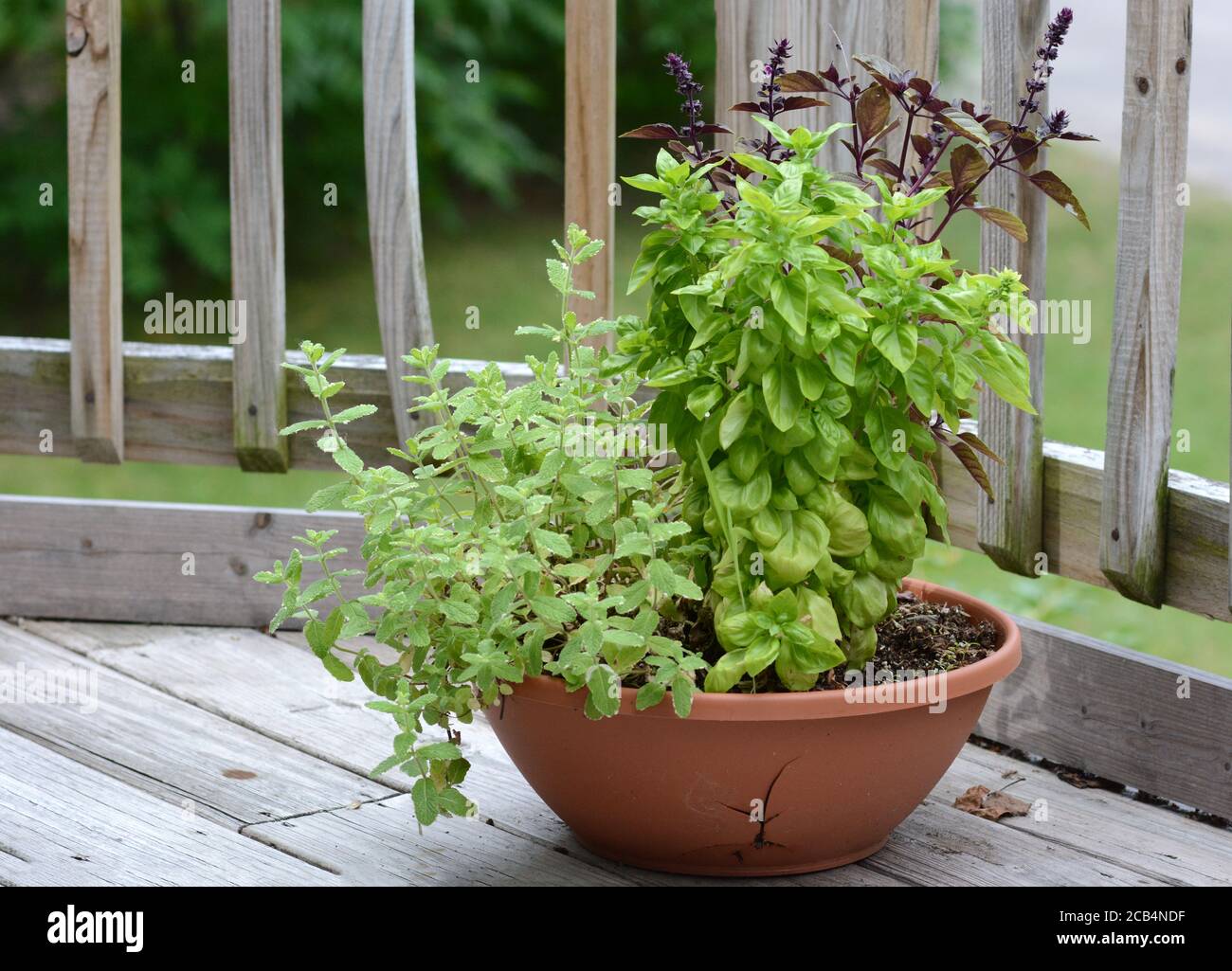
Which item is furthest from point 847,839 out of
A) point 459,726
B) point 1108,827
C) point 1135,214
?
point 1135,214

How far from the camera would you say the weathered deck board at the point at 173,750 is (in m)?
1.90

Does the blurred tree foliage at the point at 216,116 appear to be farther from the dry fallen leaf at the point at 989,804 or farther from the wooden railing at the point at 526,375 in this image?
the dry fallen leaf at the point at 989,804

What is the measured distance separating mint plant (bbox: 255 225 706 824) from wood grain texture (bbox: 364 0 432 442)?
69 centimetres

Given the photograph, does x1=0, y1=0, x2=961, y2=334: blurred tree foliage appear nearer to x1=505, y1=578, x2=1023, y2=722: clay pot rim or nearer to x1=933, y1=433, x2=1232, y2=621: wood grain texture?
x1=933, y1=433, x2=1232, y2=621: wood grain texture

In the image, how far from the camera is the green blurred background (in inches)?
213

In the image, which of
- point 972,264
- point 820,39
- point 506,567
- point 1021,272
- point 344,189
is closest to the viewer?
point 506,567

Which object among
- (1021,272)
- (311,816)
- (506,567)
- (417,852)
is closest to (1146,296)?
(1021,272)

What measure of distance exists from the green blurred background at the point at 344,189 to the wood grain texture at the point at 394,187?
8.82ft

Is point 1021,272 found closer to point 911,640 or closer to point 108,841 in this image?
point 911,640

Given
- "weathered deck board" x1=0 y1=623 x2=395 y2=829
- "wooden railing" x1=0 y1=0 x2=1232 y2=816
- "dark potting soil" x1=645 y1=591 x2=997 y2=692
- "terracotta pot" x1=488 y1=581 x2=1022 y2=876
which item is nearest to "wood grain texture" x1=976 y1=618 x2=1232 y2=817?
"wooden railing" x1=0 y1=0 x2=1232 y2=816

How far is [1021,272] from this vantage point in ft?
6.59

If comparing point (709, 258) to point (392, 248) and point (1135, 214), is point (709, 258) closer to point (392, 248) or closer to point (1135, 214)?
point (1135, 214)

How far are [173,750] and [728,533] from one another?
983 mm

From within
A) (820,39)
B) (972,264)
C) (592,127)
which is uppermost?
(820,39)
